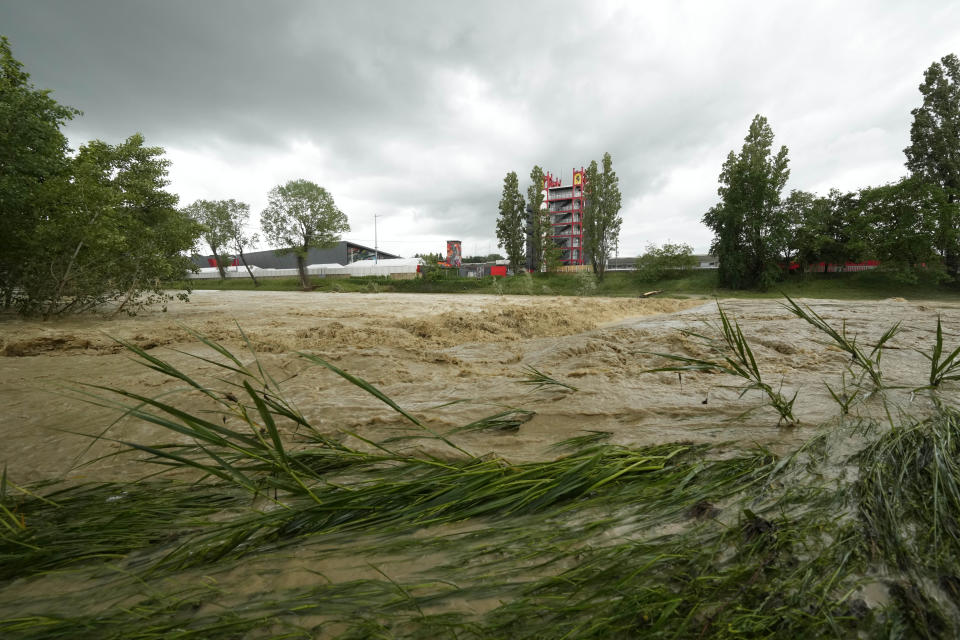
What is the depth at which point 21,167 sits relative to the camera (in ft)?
30.3

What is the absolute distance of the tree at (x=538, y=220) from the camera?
127 ft

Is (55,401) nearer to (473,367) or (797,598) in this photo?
(473,367)

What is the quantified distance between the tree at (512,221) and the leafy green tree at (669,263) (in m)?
12.4

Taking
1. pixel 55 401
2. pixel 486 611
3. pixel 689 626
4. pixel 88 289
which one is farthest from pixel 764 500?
pixel 88 289

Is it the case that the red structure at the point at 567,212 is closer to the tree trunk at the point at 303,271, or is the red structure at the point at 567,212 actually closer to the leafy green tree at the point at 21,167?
the tree trunk at the point at 303,271

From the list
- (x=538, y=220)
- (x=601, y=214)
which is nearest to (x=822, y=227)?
(x=601, y=214)

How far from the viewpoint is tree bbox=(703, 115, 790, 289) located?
27781 millimetres

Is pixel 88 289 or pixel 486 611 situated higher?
pixel 88 289

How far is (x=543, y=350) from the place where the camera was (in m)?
4.93

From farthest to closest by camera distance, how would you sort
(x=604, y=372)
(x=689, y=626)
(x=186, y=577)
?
(x=604, y=372) < (x=186, y=577) < (x=689, y=626)

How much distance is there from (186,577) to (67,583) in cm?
39

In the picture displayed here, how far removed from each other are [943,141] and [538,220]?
2858cm

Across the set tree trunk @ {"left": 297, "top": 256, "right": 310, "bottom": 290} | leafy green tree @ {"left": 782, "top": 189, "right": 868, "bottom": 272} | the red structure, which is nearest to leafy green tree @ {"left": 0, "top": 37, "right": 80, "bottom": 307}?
tree trunk @ {"left": 297, "top": 256, "right": 310, "bottom": 290}

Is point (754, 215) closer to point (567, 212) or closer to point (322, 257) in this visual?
point (567, 212)
